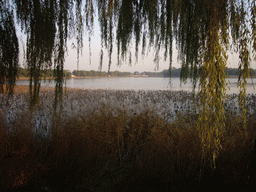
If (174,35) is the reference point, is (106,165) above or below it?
below

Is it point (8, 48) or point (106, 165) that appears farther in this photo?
point (106, 165)

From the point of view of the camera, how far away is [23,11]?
3.92ft

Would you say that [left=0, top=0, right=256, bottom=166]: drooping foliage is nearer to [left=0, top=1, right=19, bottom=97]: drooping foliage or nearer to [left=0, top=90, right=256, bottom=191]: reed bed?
[left=0, top=1, right=19, bottom=97]: drooping foliage

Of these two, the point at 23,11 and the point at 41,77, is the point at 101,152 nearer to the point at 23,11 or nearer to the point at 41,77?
the point at 41,77

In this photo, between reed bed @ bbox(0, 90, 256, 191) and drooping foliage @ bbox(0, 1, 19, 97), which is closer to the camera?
drooping foliage @ bbox(0, 1, 19, 97)

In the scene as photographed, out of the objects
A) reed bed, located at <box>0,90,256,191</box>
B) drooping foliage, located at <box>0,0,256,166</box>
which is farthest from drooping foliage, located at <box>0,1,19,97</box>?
reed bed, located at <box>0,90,256,191</box>

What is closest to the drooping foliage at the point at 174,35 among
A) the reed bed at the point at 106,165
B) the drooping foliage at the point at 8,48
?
the drooping foliage at the point at 8,48

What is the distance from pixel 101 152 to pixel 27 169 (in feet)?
2.66

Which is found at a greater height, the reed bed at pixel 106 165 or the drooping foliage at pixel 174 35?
the drooping foliage at pixel 174 35

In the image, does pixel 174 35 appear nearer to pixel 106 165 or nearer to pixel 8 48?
pixel 8 48

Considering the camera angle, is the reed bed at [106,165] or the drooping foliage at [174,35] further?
the reed bed at [106,165]

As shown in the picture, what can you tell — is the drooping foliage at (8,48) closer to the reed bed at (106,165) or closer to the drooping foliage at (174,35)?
the drooping foliage at (174,35)

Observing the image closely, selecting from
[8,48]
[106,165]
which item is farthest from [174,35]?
[106,165]

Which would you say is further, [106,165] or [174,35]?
[106,165]
